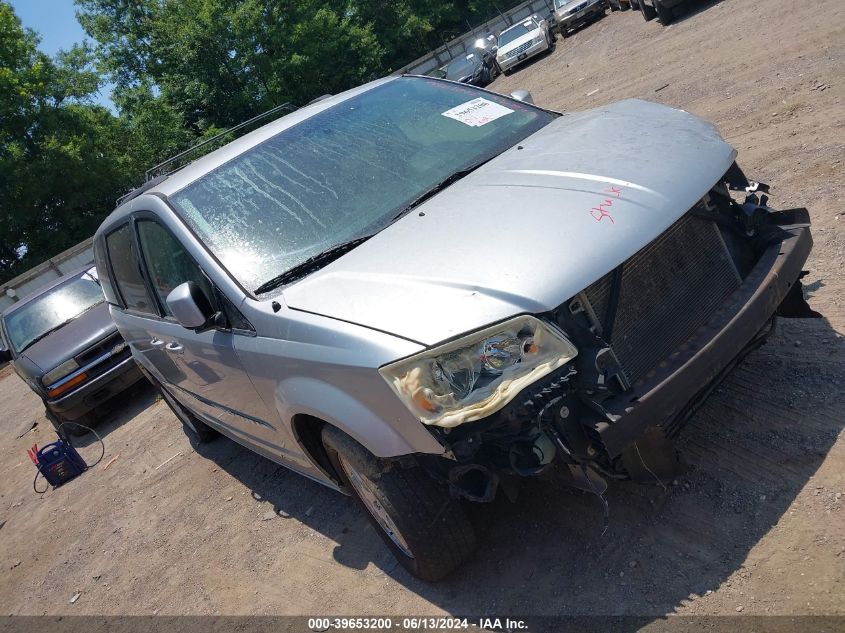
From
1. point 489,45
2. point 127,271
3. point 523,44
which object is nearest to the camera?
point 127,271

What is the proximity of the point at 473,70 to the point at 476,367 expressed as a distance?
23.9 m

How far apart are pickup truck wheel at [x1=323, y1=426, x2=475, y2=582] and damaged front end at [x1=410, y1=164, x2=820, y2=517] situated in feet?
0.61

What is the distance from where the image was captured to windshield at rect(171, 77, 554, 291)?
3.53 metres

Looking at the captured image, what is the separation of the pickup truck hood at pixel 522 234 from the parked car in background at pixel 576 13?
913 inches

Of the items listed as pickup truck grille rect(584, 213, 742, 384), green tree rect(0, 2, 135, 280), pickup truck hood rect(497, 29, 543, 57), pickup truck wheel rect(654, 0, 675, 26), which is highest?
green tree rect(0, 2, 135, 280)

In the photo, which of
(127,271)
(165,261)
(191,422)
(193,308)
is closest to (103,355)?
(191,422)

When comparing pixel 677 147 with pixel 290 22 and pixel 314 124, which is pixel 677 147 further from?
pixel 290 22

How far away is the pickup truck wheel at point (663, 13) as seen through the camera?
53.7 ft

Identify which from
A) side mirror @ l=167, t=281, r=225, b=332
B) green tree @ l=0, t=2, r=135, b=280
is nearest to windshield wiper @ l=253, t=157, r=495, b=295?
side mirror @ l=167, t=281, r=225, b=332

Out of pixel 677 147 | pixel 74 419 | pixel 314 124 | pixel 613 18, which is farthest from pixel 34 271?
pixel 677 147

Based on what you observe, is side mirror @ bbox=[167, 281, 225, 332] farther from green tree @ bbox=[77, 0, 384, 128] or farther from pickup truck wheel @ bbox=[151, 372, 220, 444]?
green tree @ bbox=[77, 0, 384, 128]

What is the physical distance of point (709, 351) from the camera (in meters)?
2.84

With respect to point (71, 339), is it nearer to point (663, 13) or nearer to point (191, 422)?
point (191, 422)

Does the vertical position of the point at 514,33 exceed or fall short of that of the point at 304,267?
it falls short
